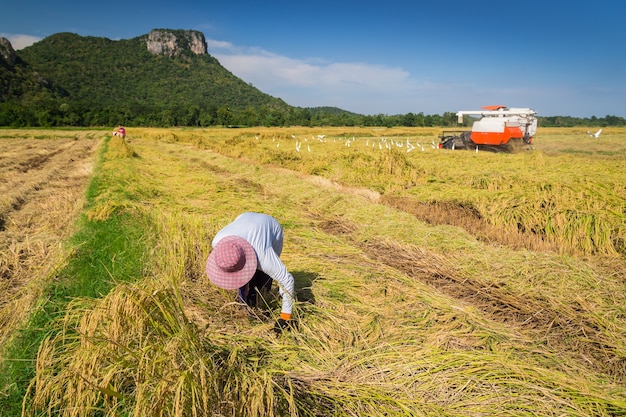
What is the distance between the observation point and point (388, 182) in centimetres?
908

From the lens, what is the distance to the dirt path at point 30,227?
3504mm

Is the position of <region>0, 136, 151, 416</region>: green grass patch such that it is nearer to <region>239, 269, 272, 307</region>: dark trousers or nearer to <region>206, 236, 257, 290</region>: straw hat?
<region>206, 236, 257, 290</region>: straw hat

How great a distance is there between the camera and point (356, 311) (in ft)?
10.8

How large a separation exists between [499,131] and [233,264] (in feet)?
55.0

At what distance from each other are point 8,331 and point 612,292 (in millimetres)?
5791

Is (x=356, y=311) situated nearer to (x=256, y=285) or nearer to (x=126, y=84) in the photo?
(x=256, y=285)

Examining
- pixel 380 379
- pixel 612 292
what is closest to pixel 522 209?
pixel 612 292

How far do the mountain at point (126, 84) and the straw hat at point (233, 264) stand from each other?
58024 mm

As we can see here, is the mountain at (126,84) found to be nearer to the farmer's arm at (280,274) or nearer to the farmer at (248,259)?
the farmer at (248,259)

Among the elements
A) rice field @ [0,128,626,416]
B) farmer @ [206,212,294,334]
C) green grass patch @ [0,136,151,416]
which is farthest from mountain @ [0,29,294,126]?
farmer @ [206,212,294,334]

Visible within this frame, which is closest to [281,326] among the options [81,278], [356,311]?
[356,311]

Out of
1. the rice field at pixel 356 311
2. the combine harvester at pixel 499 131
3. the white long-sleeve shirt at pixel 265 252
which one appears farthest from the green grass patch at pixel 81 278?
the combine harvester at pixel 499 131

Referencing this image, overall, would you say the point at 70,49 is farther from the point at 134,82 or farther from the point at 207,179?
the point at 207,179

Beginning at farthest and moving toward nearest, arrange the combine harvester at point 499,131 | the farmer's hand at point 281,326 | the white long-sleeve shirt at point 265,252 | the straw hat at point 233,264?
1. the combine harvester at point 499,131
2. the farmer's hand at point 281,326
3. the white long-sleeve shirt at point 265,252
4. the straw hat at point 233,264
